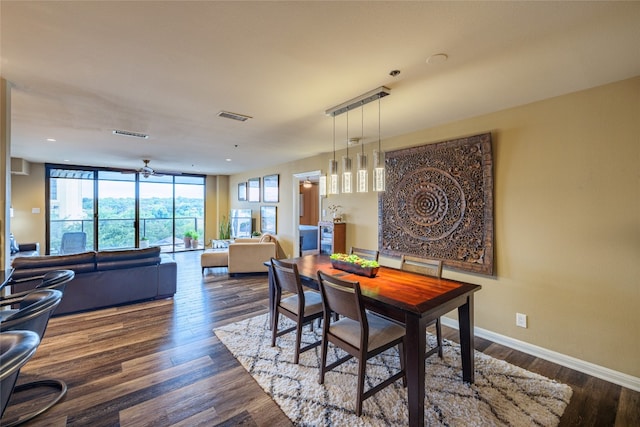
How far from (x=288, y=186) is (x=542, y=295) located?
16.6 feet

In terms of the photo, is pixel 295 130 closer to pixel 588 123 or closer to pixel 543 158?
pixel 543 158

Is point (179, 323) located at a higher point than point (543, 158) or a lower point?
lower

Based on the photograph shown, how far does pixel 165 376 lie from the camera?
239 centimetres

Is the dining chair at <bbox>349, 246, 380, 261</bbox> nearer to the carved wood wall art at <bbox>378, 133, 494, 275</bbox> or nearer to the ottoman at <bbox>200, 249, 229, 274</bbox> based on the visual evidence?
the carved wood wall art at <bbox>378, 133, 494, 275</bbox>

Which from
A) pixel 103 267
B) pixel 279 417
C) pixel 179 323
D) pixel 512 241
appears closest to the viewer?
pixel 279 417

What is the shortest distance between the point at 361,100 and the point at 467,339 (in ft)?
7.53

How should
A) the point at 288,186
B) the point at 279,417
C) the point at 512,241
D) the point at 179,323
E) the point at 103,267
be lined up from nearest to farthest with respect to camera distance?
the point at 279,417 < the point at 512,241 < the point at 179,323 < the point at 103,267 < the point at 288,186

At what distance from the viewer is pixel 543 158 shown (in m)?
2.74

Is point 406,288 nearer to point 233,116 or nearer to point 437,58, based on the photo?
point 437,58

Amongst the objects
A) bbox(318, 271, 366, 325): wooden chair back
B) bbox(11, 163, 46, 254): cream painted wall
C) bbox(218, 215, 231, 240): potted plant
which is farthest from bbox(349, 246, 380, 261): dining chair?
bbox(11, 163, 46, 254): cream painted wall

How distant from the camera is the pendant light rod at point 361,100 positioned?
2.48 metres

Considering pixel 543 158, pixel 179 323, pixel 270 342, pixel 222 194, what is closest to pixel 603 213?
pixel 543 158

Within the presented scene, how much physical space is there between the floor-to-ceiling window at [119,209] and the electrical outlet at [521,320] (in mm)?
8799

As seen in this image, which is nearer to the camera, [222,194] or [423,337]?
[423,337]
